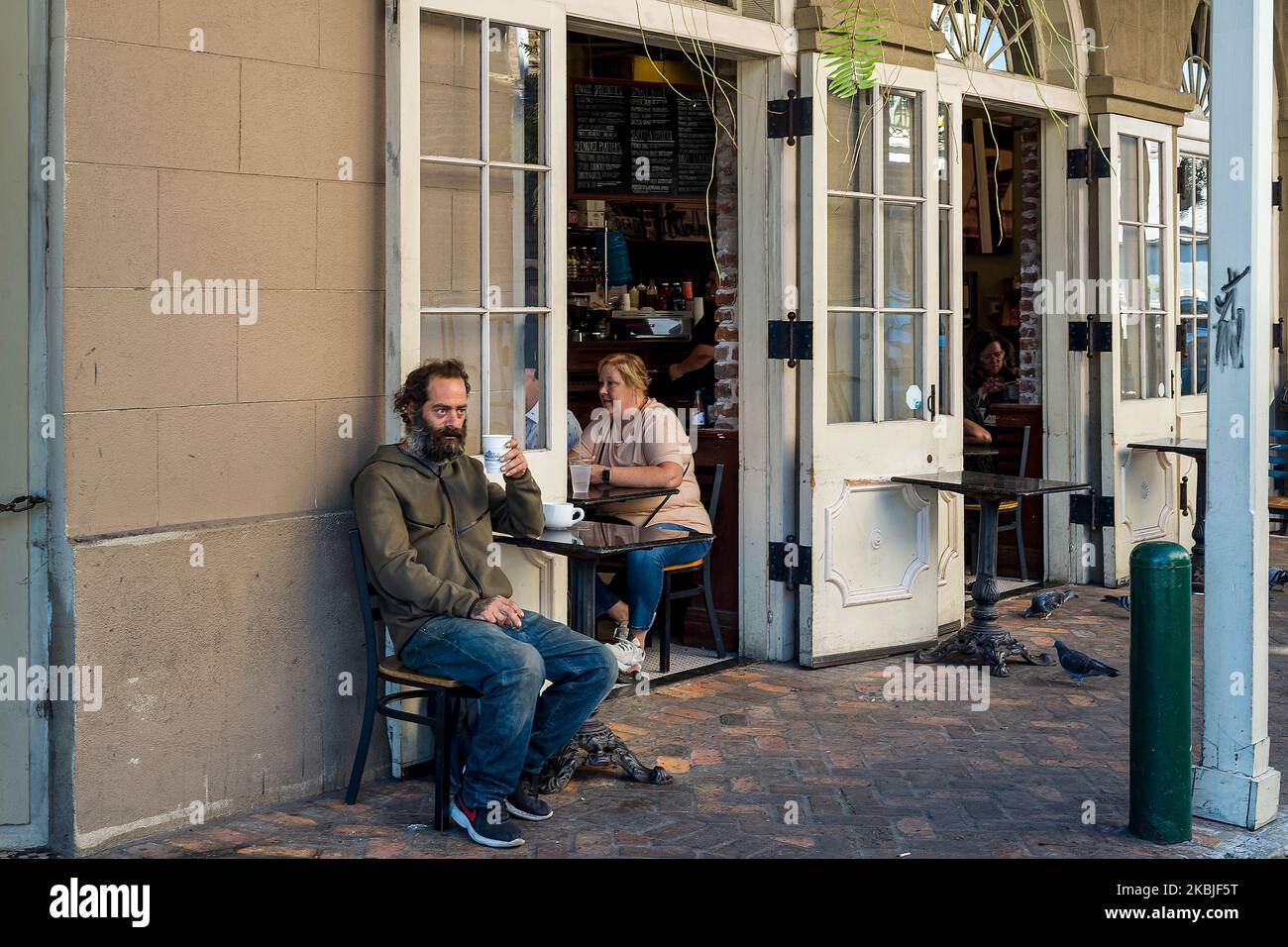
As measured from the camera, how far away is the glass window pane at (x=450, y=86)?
4652 millimetres

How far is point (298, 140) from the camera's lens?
439 centimetres

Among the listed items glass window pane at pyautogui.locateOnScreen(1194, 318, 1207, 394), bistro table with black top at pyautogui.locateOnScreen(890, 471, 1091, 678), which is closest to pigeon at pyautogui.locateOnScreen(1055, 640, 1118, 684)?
bistro table with black top at pyautogui.locateOnScreen(890, 471, 1091, 678)

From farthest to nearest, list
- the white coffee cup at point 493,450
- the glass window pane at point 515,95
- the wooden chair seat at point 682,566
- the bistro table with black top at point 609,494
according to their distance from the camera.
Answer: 1. the wooden chair seat at point 682,566
2. the bistro table with black top at point 609,494
3. the glass window pane at point 515,95
4. the white coffee cup at point 493,450

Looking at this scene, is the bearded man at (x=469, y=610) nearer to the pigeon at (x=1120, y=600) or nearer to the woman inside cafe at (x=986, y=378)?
the pigeon at (x=1120, y=600)

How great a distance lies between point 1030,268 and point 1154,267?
75cm

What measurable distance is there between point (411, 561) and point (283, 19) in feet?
5.55

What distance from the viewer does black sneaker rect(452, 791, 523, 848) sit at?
4043 mm

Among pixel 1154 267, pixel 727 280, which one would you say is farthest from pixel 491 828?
pixel 1154 267

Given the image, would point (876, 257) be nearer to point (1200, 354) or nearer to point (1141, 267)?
point (1141, 267)

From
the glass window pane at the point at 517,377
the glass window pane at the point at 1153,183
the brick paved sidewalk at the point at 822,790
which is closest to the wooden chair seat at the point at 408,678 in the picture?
the brick paved sidewalk at the point at 822,790

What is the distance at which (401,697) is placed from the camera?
14.1ft

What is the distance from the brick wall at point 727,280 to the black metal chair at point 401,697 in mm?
2455
